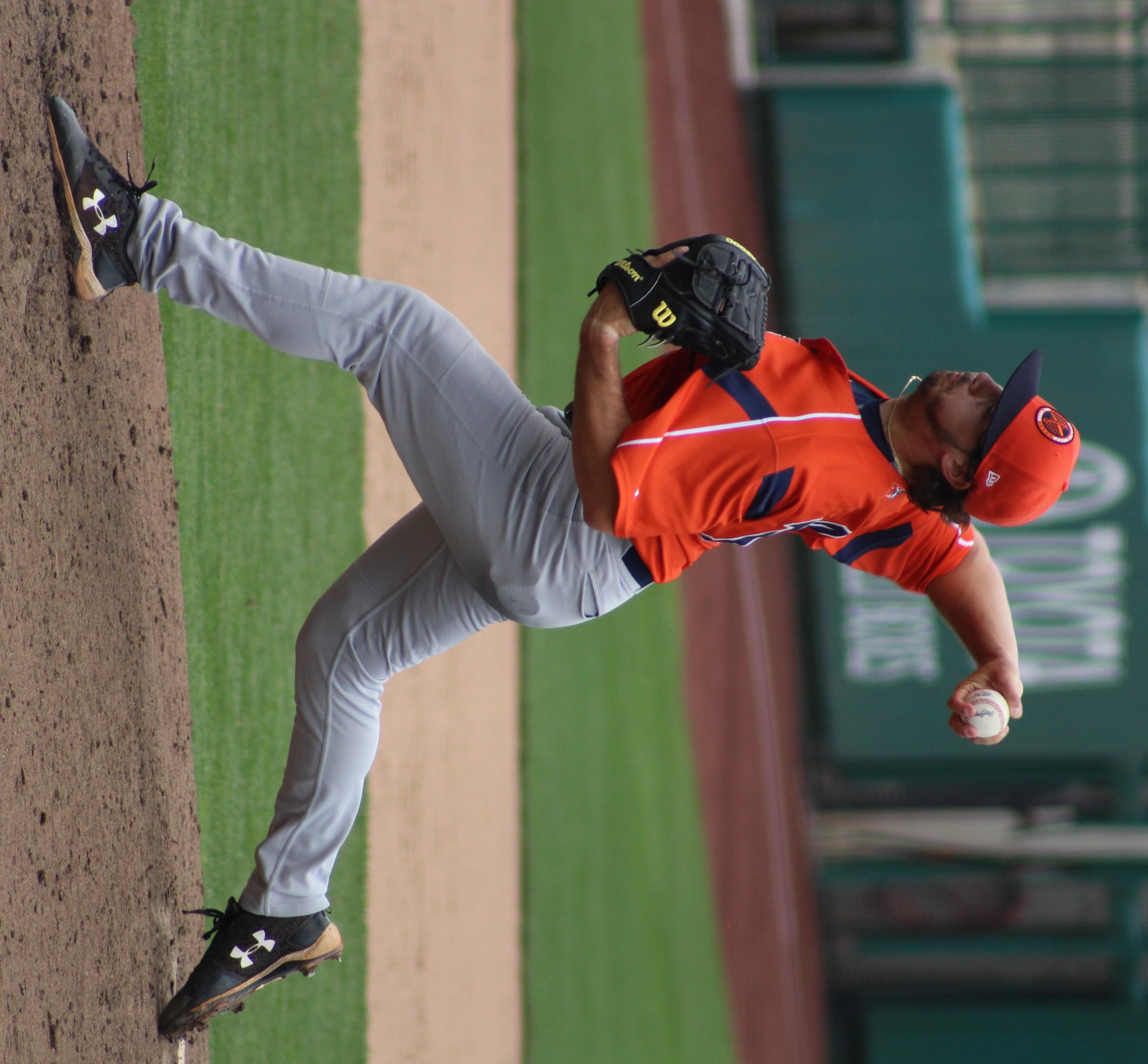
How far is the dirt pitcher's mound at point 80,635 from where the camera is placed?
2.11 meters

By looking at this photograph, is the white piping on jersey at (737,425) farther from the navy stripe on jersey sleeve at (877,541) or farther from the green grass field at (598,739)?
the green grass field at (598,739)

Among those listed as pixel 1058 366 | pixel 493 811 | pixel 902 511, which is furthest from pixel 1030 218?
pixel 902 511

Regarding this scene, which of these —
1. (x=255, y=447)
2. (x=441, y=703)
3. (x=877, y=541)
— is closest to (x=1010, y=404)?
(x=877, y=541)

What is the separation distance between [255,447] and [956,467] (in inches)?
79.1

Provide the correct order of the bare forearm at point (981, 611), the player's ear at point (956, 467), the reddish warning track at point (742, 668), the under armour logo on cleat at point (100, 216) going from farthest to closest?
the reddish warning track at point (742, 668), the bare forearm at point (981, 611), the under armour logo on cleat at point (100, 216), the player's ear at point (956, 467)

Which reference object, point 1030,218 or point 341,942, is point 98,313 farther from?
point 1030,218

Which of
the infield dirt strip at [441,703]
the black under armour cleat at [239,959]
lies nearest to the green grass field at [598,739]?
the infield dirt strip at [441,703]

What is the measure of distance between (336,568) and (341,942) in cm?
149

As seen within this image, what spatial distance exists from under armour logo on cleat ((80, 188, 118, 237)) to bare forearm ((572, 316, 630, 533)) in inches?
36.9

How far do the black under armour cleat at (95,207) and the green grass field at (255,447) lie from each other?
611 millimetres

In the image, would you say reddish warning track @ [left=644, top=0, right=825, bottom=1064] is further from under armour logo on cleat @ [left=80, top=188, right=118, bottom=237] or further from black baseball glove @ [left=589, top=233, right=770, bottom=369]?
black baseball glove @ [left=589, top=233, right=770, bottom=369]

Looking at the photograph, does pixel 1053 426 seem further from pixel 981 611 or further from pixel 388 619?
pixel 388 619

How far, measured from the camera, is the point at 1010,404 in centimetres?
204

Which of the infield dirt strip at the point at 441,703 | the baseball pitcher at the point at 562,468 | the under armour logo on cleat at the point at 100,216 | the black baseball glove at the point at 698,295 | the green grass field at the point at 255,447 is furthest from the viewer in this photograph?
the infield dirt strip at the point at 441,703
